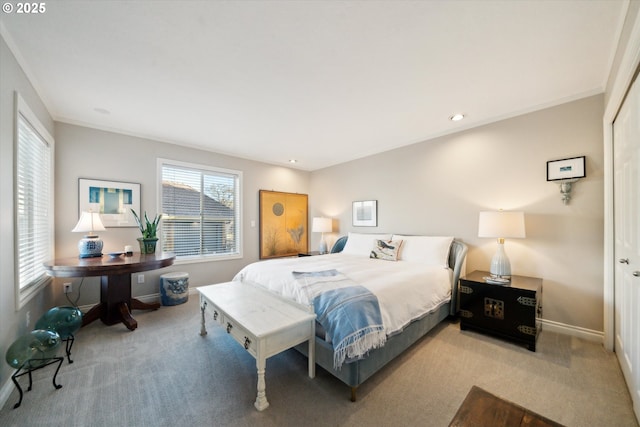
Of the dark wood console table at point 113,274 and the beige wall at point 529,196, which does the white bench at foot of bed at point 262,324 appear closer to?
the dark wood console table at point 113,274

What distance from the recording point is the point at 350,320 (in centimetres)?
169

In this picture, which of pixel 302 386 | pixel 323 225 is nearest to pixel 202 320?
pixel 302 386

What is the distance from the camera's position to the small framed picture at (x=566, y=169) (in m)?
2.47

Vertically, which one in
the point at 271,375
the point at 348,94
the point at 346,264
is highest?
the point at 348,94

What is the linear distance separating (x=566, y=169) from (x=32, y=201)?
18.1 feet

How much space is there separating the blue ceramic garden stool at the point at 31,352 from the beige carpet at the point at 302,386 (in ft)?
0.66

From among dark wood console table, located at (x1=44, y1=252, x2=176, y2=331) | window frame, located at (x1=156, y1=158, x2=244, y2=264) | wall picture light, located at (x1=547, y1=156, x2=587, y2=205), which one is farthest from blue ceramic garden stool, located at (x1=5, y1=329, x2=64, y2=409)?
wall picture light, located at (x1=547, y1=156, x2=587, y2=205)

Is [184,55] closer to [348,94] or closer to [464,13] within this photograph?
[348,94]

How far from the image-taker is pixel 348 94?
8.36 ft

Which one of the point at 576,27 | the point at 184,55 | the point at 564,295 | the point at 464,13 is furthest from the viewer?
the point at 564,295

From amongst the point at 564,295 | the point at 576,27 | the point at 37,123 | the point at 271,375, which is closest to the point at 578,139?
the point at 576,27

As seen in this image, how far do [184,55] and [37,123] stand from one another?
6.11 ft

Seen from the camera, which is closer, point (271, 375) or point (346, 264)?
point (271, 375)

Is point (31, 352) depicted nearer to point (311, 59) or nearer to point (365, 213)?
point (311, 59)
